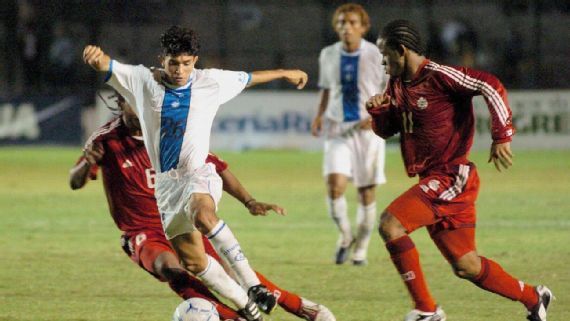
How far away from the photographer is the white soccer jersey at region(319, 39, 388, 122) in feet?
35.4

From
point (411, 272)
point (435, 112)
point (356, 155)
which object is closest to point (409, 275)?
point (411, 272)

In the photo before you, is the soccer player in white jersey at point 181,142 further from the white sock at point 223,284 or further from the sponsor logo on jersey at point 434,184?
the sponsor logo on jersey at point 434,184

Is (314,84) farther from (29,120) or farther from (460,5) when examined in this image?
(29,120)

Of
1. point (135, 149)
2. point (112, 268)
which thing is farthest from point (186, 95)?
point (112, 268)

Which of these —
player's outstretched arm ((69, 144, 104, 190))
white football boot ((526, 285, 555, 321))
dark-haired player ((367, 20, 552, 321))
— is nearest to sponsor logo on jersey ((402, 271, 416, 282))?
dark-haired player ((367, 20, 552, 321))

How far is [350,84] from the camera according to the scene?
1083 centimetres

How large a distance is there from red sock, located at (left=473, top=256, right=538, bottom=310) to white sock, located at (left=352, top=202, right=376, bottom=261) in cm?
339

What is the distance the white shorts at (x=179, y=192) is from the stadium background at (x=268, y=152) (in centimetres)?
112

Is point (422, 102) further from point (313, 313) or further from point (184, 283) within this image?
point (184, 283)

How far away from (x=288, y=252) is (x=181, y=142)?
14.1ft

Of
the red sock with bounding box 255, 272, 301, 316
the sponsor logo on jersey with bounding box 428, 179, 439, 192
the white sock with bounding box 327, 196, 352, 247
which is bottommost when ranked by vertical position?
the white sock with bounding box 327, 196, 352, 247

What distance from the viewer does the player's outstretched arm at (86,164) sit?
712 centimetres

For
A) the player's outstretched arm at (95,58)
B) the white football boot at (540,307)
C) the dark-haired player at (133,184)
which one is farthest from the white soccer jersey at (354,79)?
the player's outstretched arm at (95,58)

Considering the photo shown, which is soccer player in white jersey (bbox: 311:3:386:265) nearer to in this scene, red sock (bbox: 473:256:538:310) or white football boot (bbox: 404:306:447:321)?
red sock (bbox: 473:256:538:310)
